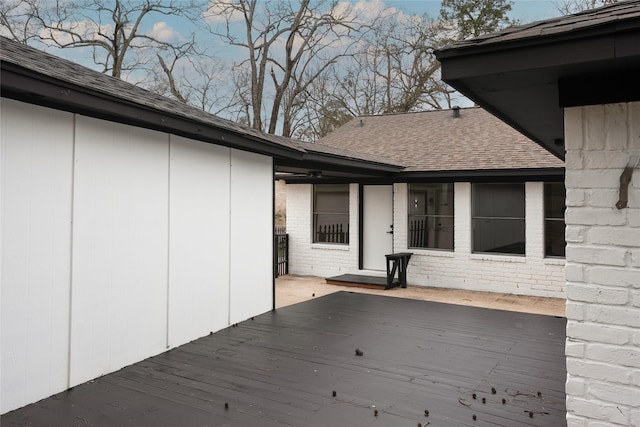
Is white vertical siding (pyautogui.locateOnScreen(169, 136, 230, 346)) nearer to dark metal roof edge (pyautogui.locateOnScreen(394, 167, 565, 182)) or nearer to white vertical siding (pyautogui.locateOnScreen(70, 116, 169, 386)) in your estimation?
white vertical siding (pyautogui.locateOnScreen(70, 116, 169, 386))

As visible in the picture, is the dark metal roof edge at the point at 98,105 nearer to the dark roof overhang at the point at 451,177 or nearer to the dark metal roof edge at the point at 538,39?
the dark metal roof edge at the point at 538,39

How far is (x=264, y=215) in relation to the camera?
6.56 meters

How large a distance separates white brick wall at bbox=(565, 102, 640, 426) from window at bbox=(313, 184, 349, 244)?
28.0 ft

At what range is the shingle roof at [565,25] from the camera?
1945 millimetres

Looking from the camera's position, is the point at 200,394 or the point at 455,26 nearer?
the point at 200,394

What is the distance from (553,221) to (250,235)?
5610mm

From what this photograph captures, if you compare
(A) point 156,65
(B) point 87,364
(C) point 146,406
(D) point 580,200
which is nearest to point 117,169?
(B) point 87,364

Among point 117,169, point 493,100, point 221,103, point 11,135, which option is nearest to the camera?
point 493,100

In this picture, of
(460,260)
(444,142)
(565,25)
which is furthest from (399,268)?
(565,25)

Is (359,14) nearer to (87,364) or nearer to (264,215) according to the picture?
(264,215)

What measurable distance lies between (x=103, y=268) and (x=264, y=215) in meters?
2.73

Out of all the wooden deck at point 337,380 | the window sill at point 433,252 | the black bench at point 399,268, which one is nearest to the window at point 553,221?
the window sill at point 433,252

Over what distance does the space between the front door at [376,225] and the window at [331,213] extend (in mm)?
463

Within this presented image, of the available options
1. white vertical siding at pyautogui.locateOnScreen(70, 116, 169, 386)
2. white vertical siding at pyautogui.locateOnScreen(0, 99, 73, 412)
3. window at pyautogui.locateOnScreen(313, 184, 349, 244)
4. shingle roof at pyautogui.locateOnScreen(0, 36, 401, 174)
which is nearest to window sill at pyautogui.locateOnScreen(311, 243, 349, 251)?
window at pyautogui.locateOnScreen(313, 184, 349, 244)
